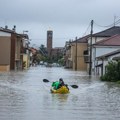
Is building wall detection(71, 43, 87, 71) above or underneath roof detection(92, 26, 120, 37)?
underneath

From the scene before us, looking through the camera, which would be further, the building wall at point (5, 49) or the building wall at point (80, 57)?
the building wall at point (80, 57)

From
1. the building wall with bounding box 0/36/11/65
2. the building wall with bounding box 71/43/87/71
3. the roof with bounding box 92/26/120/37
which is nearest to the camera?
the building wall with bounding box 0/36/11/65

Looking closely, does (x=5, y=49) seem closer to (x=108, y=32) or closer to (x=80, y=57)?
(x=108, y=32)

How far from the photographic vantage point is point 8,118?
1714 centimetres

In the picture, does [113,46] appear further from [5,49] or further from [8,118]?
[8,118]

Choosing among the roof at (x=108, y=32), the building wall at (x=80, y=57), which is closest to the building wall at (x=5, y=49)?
the roof at (x=108, y=32)

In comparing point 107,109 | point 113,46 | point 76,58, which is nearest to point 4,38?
point 113,46

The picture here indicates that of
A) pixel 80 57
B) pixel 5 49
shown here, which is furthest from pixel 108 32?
pixel 5 49

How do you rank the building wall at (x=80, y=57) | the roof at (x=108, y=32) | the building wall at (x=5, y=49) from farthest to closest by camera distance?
the building wall at (x=80, y=57) → the roof at (x=108, y=32) → the building wall at (x=5, y=49)

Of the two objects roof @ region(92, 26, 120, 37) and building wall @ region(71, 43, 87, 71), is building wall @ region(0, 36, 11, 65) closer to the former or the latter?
roof @ region(92, 26, 120, 37)

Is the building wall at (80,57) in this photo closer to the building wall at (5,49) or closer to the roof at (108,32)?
the roof at (108,32)

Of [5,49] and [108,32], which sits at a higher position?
[108,32]

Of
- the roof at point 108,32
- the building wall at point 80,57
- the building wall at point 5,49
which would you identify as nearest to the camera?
the building wall at point 5,49

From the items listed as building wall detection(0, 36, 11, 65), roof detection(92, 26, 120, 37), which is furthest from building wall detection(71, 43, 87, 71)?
building wall detection(0, 36, 11, 65)
